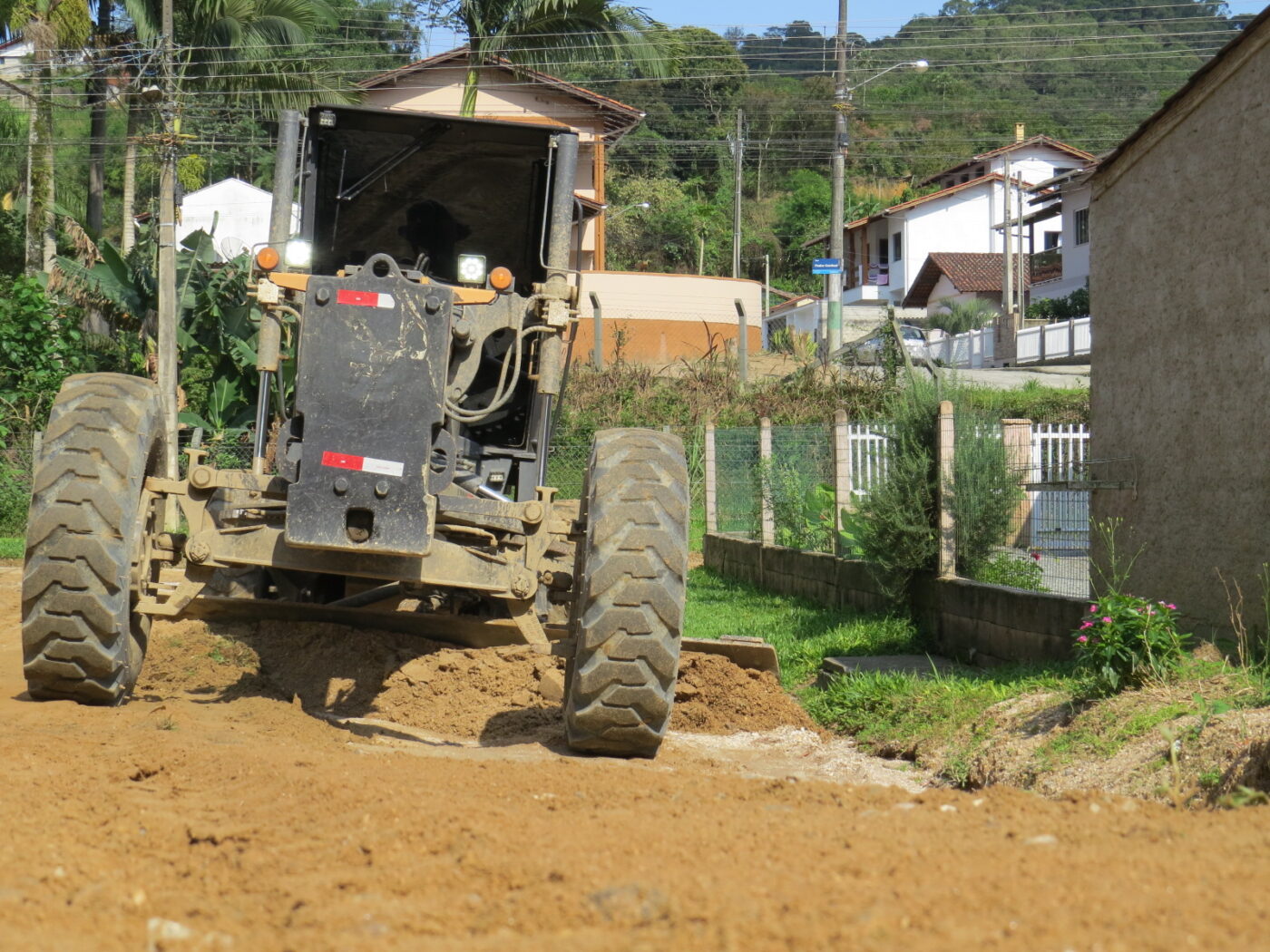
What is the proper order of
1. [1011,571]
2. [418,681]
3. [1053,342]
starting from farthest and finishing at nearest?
[1053,342] < [1011,571] < [418,681]

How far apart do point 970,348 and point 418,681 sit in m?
32.8

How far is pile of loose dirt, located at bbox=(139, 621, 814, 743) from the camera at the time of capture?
755cm

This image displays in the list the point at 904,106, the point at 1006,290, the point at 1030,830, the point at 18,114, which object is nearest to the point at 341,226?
the point at 1030,830

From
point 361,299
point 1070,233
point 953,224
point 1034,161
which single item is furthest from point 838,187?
point 1034,161

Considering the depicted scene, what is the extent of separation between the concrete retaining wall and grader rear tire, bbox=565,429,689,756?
3.68 metres

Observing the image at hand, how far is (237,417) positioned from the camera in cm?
2284

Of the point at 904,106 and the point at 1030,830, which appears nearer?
the point at 1030,830

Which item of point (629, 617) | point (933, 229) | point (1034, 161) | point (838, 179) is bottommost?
point (629, 617)

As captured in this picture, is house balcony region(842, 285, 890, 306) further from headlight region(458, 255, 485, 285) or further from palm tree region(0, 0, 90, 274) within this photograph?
headlight region(458, 255, 485, 285)

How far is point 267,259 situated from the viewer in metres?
6.51

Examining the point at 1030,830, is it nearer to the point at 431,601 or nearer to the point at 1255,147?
the point at 431,601

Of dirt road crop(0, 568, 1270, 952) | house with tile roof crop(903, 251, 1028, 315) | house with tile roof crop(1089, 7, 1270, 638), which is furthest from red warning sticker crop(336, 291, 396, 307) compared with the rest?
house with tile roof crop(903, 251, 1028, 315)

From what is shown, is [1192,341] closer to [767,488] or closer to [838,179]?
[767,488]

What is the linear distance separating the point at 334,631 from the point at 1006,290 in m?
40.3
